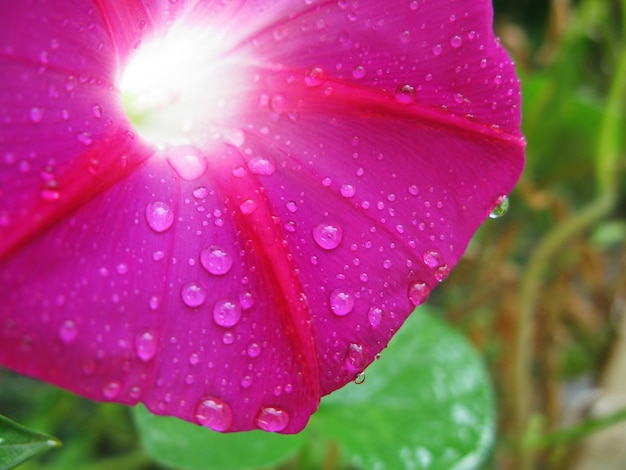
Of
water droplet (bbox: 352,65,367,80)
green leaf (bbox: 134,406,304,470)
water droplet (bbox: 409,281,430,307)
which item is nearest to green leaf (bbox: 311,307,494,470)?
green leaf (bbox: 134,406,304,470)

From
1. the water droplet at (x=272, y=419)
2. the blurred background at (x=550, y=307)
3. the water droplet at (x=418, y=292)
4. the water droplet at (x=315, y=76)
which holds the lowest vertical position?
the water droplet at (x=272, y=419)

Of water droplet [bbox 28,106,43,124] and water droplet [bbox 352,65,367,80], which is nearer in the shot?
water droplet [bbox 28,106,43,124]

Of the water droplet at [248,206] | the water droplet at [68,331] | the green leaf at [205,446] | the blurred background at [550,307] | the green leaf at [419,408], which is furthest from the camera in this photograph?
the blurred background at [550,307]

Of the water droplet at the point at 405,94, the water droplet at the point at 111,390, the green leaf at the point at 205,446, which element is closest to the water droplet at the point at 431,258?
the water droplet at the point at 405,94

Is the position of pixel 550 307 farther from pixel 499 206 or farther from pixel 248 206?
pixel 248 206

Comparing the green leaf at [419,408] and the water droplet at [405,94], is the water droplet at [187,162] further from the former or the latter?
the green leaf at [419,408]

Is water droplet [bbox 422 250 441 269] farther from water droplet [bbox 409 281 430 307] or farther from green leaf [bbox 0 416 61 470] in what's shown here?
green leaf [bbox 0 416 61 470]
